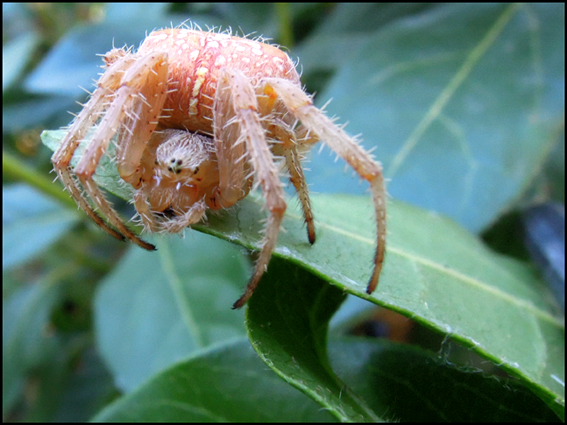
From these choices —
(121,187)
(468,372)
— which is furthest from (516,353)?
(121,187)

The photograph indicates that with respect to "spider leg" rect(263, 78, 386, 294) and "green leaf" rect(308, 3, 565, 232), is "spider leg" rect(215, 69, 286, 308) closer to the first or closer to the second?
"spider leg" rect(263, 78, 386, 294)

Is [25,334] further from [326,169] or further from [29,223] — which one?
[326,169]

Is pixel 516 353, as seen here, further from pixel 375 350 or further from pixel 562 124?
pixel 562 124

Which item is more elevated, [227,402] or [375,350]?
[375,350]

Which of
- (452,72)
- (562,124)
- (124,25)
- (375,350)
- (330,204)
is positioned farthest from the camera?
(124,25)

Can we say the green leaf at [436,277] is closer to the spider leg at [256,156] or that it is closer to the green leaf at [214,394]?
the spider leg at [256,156]

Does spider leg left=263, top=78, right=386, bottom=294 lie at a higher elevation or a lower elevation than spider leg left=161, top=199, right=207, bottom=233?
higher

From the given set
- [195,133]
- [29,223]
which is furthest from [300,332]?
[29,223]

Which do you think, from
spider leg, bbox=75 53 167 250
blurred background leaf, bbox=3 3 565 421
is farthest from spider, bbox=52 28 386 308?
blurred background leaf, bbox=3 3 565 421
